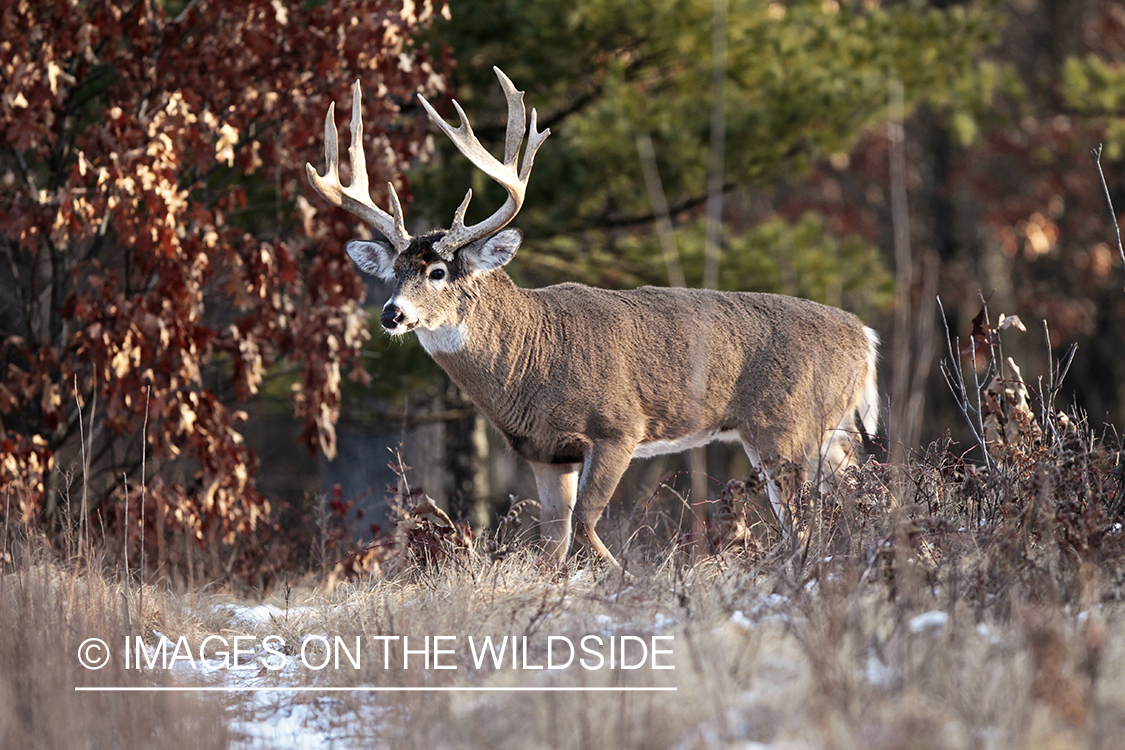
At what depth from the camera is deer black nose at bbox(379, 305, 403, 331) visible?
615 centimetres

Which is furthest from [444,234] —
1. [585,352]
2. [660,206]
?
[660,206]

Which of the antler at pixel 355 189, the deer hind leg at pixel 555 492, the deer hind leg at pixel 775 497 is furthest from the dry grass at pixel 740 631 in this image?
the antler at pixel 355 189

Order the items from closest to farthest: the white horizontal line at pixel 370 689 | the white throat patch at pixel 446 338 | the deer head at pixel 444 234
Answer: the white horizontal line at pixel 370 689
the deer head at pixel 444 234
the white throat patch at pixel 446 338

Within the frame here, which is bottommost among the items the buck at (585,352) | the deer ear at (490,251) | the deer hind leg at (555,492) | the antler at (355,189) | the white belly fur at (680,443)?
the deer hind leg at (555,492)

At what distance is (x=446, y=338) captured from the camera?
6656mm

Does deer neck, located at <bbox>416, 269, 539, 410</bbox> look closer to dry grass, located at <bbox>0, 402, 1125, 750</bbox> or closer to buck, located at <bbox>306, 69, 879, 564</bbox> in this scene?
buck, located at <bbox>306, 69, 879, 564</bbox>

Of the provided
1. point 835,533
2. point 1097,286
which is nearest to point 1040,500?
point 835,533

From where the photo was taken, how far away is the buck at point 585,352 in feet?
21.5

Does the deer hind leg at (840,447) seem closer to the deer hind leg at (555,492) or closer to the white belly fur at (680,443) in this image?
the white belly fur at (680,443)

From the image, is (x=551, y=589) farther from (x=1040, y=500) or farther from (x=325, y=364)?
(x=325, y=364)

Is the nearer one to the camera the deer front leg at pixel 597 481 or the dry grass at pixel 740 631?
the dry grass at pixel 740 631

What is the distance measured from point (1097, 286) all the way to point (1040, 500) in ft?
51.7

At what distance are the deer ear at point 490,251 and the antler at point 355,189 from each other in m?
0.33

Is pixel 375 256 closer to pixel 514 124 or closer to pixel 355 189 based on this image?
pixel 355 189
